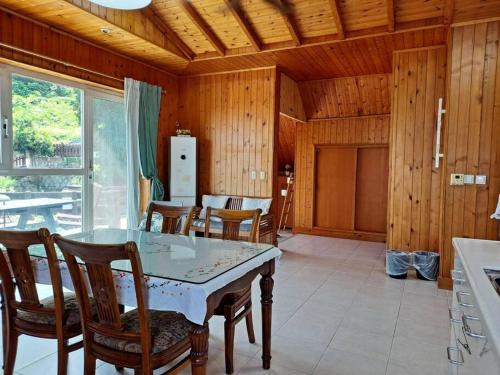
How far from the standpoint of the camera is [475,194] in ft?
11.6

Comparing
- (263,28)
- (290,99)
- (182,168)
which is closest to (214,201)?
(182,168)

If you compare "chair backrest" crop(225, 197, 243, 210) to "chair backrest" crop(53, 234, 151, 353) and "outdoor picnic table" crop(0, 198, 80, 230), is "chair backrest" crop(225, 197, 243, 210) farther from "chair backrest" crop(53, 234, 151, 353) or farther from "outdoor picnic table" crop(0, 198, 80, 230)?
"chair backrest" crop(53, 234, 151, 353)

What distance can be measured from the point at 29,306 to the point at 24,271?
20 centimetres

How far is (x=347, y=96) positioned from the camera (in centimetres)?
602

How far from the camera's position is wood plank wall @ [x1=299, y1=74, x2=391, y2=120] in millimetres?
5660

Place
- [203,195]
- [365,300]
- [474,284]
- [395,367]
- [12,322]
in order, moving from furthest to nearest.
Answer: [203,195]
[365,300]
[395,367]
[12,322]
[474,284]

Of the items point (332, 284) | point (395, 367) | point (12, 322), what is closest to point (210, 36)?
point (332, 284)

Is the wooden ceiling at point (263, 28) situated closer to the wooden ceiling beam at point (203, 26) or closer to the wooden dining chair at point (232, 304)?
the wooden ceiling beam at point (203, 26)

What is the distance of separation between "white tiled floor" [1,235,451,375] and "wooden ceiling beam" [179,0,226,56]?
9.70 feet

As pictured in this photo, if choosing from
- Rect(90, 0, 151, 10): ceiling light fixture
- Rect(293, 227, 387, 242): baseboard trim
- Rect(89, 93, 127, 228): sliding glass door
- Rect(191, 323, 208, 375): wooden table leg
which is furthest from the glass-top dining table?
Rect(293, 227, 387, 242): baseboard trim

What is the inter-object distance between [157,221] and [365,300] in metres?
2.67

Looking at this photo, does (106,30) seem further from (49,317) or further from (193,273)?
(193,273)

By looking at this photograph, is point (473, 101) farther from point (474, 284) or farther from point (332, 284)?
point (474, 284)

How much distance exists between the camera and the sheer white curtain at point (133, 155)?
4.60 m
